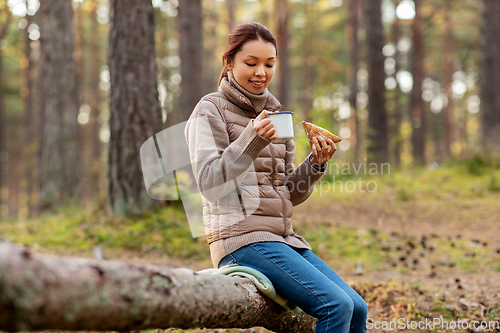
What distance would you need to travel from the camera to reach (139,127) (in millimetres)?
5848

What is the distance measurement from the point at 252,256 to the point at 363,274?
9.70 ft

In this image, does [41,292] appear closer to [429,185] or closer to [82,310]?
[82,310]

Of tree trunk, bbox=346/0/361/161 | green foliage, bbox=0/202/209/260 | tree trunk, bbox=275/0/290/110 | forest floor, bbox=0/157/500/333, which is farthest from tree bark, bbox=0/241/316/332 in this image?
tree trunk, bbox=346/0/361/161

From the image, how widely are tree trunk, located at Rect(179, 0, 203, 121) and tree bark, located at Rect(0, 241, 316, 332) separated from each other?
8.25 m

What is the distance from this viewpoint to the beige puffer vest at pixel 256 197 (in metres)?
2.27

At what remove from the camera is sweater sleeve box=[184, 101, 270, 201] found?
2.13m

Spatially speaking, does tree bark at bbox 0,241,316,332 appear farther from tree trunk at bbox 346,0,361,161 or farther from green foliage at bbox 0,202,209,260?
tree trunk at bbox 346,0,361,161

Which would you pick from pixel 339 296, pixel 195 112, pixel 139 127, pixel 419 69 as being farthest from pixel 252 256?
pixel 419 69

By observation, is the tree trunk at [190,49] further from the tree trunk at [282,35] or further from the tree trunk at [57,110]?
the tree trunk at [282,35]

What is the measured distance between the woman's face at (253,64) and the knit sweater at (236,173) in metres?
0.05

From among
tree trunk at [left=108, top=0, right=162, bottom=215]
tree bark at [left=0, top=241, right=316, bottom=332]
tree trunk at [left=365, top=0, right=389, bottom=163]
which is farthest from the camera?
tree trunk at [left=365, top=0, right=389, bottom=163]

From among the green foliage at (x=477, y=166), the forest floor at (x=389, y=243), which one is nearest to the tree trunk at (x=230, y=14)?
the green foliage at (x=477, y=166)

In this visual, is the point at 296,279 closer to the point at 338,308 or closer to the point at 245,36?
the point at 338,308

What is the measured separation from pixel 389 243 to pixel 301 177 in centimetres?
355
